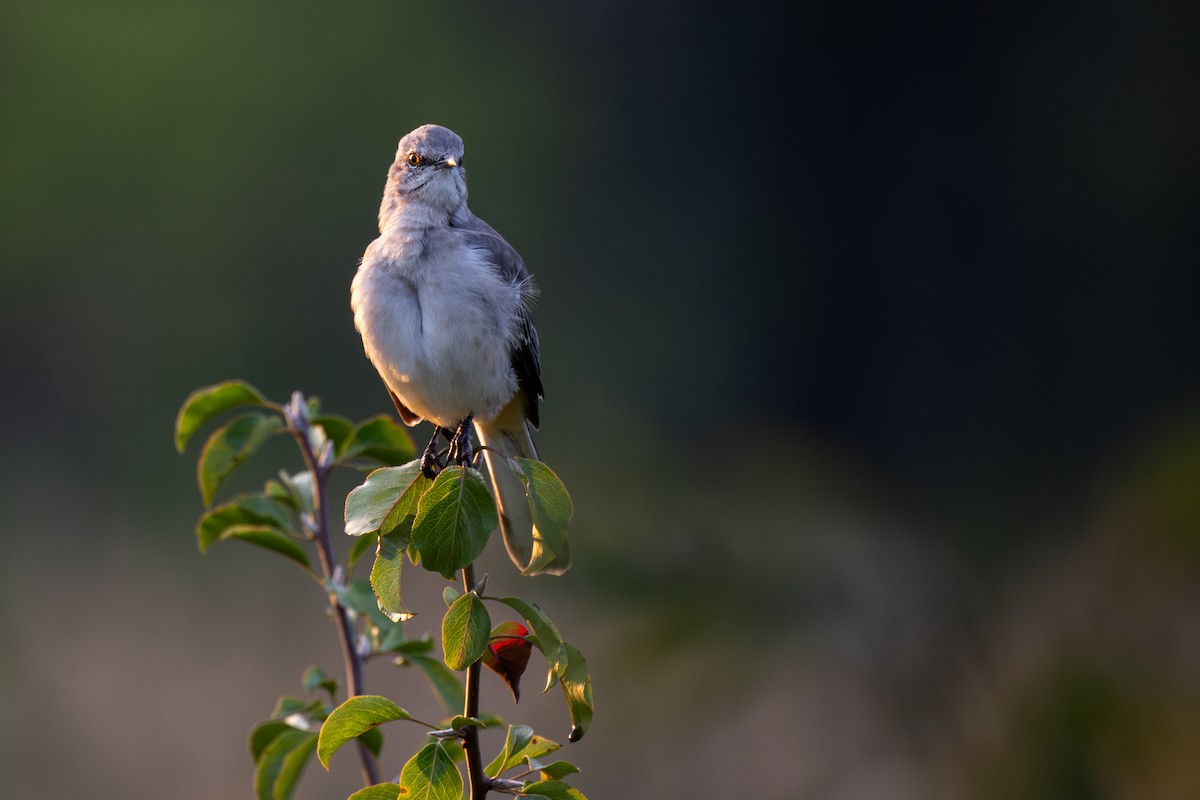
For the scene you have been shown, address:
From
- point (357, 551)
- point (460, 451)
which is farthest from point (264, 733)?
point (460, 451)

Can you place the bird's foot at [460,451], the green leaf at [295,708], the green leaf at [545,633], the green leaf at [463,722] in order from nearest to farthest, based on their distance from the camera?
1. the green leaf at [463,722]
2. the green leaf at [545,633]
3. the green leaf at [295,708]
4. the bird's foot at [460,451]

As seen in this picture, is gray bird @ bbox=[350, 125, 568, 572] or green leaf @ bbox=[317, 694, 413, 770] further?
gray bird @ bbox=[350, 125, 568, 572]

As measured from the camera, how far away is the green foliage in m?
1.04

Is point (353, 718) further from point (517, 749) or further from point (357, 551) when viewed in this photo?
point (357, 551)

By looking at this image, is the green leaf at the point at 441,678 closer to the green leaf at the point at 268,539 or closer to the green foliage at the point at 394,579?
the green foliage at the point at 394,579

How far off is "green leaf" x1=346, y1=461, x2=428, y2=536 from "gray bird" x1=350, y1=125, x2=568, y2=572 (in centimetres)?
61

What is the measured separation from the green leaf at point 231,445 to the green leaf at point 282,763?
32 centimetres

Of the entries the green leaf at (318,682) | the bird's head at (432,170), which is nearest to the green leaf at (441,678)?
the green leaf at (318,682)

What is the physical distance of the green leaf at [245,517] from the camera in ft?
4.52

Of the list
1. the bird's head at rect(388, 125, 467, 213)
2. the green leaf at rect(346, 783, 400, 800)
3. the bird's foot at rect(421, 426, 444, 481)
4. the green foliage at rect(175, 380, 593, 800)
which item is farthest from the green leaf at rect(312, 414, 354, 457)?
the bird's head at rect(388, 125, 467, 213)

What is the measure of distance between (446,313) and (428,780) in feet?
3.32

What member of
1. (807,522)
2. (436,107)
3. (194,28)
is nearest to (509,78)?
(436,107)

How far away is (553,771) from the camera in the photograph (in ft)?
3.65

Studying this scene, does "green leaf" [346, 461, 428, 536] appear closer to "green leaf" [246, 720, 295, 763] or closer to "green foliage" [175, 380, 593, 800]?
"green foliage" [175, 380, 593, 800]
